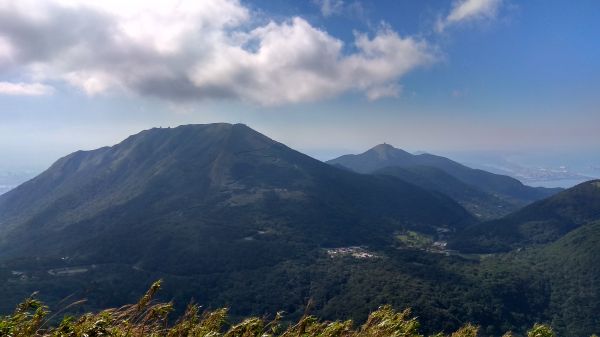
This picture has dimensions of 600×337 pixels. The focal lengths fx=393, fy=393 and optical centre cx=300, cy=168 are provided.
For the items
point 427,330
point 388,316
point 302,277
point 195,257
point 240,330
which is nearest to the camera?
point 240,330

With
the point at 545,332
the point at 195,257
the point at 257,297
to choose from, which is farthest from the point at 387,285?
the point at 545,332

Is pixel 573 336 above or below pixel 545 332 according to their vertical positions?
below

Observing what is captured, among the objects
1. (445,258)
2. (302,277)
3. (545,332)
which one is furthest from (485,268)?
(545,332)

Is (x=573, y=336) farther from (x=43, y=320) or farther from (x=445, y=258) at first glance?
(x=43, y=320)

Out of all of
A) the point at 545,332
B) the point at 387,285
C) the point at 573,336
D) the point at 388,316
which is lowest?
the point at 573,336

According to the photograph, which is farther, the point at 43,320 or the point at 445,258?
the point at 445,258

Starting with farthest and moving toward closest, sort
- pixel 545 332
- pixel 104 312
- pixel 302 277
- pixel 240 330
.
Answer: pixel 302 277 → pixel 545 332 → pixel 240 330 → pixel 104 312

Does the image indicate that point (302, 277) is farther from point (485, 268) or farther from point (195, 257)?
point (485, 268)
